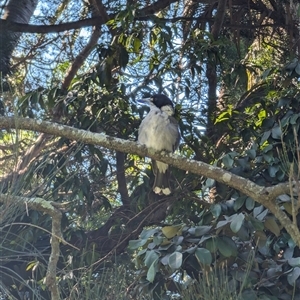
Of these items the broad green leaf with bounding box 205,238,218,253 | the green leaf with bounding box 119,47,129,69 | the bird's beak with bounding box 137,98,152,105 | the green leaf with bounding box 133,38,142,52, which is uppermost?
the green leaf with bounding box 133,38,142,52

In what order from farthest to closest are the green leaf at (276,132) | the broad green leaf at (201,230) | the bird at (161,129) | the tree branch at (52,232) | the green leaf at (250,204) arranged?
the bird at (161,129) < the green leaf at (276,132) < the green leaf at (250,204) < the broad green leaf at (201,230) < the tree branch at (52,232)

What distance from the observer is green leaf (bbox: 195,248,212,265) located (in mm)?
3262

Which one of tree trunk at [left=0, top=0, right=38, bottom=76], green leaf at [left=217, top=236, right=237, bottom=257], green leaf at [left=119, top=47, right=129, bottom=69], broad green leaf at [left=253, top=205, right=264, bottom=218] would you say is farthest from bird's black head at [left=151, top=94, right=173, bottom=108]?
green leaf at [left=217, top=236, right=237, bottom=257]

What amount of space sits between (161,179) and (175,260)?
1.51m

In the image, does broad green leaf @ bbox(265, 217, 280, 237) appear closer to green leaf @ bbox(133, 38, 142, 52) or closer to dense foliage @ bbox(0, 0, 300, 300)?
dense foliage @ bbox(0, 0, 300, 300)

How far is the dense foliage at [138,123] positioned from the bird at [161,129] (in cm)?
12

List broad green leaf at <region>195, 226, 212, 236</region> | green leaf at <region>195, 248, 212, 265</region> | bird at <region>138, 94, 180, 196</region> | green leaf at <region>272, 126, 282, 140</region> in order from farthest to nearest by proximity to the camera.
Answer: bird at <region>138, 94, 180, 196</region>
green leaf at <region>272, 126, 282, 140</region>
broad green leaf at <region>195, 226, 212, 236</region>
green leaf at <region>195, 248, 212, 265</region>

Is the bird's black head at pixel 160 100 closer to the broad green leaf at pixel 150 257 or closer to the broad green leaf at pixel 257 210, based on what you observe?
the broad green leaf at pixel 257 210

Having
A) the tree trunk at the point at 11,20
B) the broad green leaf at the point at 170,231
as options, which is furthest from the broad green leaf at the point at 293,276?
the tree trunk at the point at 11,20

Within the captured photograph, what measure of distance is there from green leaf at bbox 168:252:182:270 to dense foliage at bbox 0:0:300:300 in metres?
0.08

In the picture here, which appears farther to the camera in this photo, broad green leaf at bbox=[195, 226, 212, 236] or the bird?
the bird

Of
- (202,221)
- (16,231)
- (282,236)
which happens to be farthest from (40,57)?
(282,236)

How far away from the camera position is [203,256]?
329 centimetres

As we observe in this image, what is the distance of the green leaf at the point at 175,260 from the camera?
3.29 m
